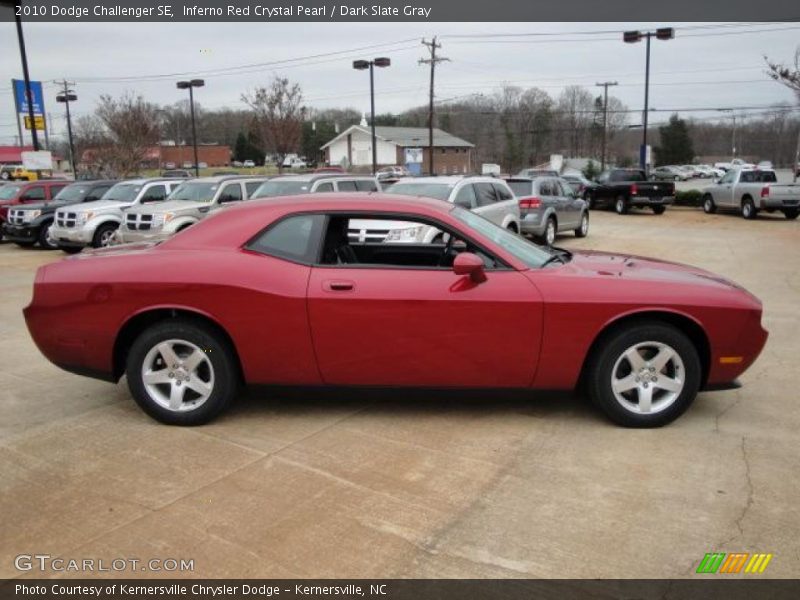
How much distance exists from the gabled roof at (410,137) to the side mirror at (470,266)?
78203 millimetres

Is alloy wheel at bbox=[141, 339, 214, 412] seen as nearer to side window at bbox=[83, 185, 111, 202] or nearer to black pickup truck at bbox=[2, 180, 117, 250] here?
black pickup truck at bbox=[2, 180, 117, 250]

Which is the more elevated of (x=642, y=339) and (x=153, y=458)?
(x=642, y=339)

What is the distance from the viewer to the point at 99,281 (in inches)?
181

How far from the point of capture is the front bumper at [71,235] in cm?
1470

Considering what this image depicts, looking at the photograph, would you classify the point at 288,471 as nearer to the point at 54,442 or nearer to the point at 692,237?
the point at 54,442

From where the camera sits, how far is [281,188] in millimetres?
13570

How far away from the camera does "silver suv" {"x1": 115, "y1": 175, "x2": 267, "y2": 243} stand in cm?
1302

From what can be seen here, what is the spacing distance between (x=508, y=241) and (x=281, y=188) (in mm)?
9371

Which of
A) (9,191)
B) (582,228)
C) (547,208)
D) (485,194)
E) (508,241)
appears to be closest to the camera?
(508,241)

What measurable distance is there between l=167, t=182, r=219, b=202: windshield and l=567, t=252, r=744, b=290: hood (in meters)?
10.7

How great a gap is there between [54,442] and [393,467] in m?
2.31

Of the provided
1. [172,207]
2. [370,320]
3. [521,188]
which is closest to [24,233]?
[172,207]

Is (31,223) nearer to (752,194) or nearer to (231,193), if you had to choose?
(231,193)
